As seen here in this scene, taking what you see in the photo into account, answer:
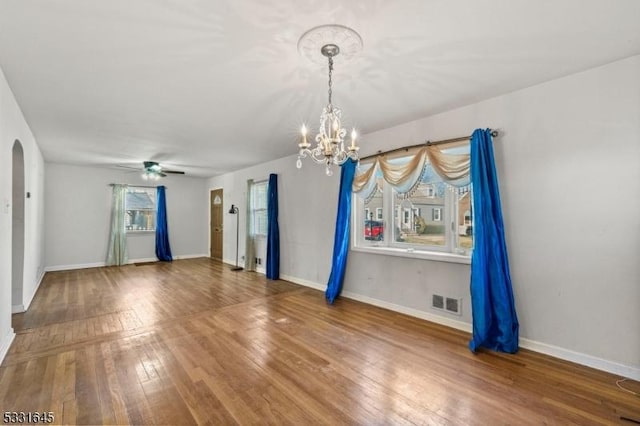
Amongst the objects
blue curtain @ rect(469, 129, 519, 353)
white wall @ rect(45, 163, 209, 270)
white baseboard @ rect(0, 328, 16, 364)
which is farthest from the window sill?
white wall @ rect(45, 163, 209, 270)

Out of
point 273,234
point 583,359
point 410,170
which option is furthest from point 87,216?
point 583,359

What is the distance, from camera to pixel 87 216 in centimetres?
706

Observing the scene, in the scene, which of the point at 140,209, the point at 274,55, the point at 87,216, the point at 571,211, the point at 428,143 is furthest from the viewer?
the point at 140,209

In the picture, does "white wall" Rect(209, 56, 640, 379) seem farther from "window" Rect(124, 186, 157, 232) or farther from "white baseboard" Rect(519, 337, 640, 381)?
"window" Rect(124, 186, 157, 232)

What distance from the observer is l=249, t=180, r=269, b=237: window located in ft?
21.4

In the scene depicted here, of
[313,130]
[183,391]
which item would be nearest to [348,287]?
[313,130]

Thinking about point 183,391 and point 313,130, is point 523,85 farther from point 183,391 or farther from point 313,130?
point 183,391

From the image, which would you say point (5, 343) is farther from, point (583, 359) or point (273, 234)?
point (583, 359)

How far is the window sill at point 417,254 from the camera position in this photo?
326cm

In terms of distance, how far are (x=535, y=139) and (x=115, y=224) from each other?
8.65 meters

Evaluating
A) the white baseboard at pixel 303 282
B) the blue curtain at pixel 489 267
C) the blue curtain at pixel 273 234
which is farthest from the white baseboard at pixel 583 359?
the blue curtain at pixel 273 234

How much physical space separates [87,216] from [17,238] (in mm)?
3753

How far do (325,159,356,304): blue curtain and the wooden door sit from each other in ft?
16.3

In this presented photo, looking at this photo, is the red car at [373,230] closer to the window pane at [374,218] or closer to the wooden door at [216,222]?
the window pane at [374,218]
